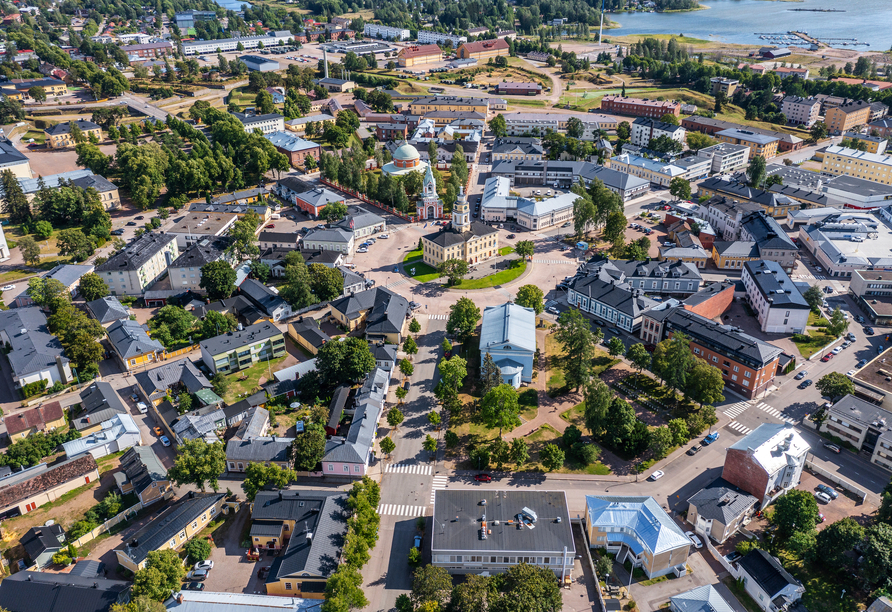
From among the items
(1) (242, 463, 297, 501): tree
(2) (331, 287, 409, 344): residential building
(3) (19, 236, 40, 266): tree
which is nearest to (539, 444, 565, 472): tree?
(1) (242, 463, 297, 501): tree

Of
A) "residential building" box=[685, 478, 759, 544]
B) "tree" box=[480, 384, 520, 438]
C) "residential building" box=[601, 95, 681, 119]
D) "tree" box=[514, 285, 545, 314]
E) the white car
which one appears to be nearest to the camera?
the white car

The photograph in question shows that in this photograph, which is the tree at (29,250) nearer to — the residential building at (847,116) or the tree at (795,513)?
the tree at (795,513)

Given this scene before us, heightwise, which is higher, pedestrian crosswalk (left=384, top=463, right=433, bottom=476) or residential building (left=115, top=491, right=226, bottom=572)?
residential building (left=115, top=491, right=226, bottom=572)

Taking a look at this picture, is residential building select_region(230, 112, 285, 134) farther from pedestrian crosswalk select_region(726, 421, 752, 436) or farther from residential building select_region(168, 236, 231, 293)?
pedestrian crosswalk select_region(726, 421, 752, 436)

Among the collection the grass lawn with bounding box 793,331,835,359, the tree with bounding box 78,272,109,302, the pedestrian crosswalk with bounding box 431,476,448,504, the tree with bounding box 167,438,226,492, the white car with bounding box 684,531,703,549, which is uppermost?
the tree with bounding box 78,272,109,302

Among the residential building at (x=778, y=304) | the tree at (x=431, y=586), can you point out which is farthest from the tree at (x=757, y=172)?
the tree at (x=431, y=586)

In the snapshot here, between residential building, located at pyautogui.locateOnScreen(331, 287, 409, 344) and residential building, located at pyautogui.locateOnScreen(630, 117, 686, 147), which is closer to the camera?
residential building, located at pyautogui.locateOnScreen(331, 287, 409, 344)

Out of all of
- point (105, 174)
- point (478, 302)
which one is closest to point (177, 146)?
point (105, 174)
